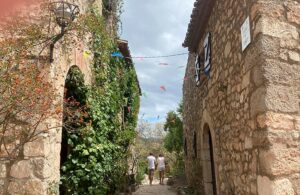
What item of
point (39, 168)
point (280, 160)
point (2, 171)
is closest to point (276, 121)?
point (280, 160)

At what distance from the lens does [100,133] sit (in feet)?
19.7

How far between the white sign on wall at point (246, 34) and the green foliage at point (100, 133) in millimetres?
2099

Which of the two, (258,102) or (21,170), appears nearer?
(258,102)

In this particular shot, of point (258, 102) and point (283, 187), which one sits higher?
point (258, 102)

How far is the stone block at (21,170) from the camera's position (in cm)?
355

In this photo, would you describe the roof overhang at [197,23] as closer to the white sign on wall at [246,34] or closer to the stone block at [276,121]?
the white sign on wall at [246,34]

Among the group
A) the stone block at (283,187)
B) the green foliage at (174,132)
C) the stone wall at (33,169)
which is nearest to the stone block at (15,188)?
the stone wall at (33,169)

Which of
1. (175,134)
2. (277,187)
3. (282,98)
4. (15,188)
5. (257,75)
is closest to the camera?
(277,187)

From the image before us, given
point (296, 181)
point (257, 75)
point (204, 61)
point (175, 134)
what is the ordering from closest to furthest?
point (296, 181)
point (257, 75)
point (204, 61)
point (175, 134)

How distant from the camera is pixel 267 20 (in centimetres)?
325

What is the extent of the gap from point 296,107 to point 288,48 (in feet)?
2.14

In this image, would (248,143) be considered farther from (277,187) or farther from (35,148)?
(35,148)

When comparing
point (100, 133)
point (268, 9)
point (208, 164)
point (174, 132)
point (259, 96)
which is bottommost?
point (208, 164)

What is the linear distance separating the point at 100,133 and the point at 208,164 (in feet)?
8.13
